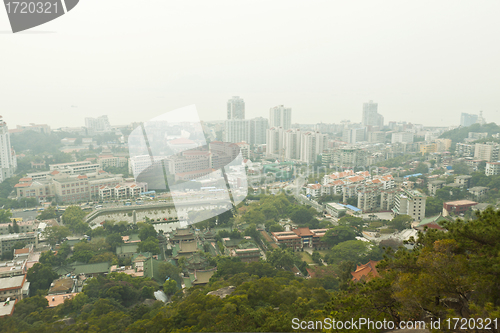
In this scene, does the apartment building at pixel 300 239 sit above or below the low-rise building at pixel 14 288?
below

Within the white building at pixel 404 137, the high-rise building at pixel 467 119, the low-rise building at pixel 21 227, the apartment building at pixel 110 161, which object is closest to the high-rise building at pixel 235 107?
the apartment building at pixel 110 161

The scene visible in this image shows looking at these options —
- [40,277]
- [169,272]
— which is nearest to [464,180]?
[169,272]

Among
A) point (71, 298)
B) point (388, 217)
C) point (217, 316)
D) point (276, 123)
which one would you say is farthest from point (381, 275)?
point (276, 123)

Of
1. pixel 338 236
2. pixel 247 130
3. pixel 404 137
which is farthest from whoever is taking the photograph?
pixel 404 137

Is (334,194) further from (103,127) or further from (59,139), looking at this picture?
(59,139)

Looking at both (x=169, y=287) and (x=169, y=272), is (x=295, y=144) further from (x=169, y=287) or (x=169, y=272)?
(x=169, y=287)

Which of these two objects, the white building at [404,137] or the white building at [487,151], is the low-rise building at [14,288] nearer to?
the white building at [487,151]
